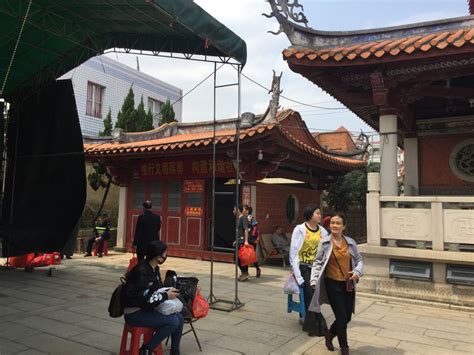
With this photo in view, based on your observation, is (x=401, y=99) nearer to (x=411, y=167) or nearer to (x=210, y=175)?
(x=411, y=167)

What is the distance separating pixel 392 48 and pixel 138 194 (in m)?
9.17

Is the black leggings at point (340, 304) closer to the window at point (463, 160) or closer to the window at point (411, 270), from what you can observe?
the window at point (411, 270)

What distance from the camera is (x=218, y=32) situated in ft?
19.9

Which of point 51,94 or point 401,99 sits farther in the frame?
point 51,94

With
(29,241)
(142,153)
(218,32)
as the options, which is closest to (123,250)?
(142,153)

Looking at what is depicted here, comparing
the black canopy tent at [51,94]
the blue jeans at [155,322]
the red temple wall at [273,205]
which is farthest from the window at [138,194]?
the blue jeans at [155,322]

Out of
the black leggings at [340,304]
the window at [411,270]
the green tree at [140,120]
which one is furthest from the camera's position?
the green tree at [140,120]

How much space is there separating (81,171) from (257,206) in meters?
4.73

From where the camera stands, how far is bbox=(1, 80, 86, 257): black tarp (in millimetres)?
8438

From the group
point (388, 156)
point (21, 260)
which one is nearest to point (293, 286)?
point (388, 156)

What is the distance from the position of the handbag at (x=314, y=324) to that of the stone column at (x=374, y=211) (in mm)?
2483

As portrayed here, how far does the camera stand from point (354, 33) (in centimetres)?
758

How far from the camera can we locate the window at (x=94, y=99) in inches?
826

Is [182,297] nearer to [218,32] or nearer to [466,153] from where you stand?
[218,32]
